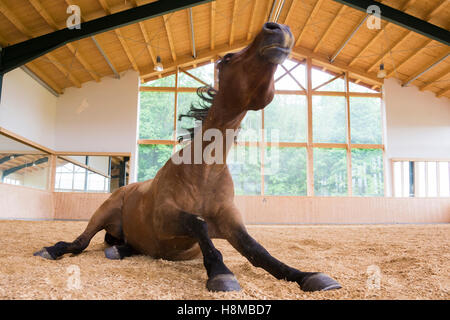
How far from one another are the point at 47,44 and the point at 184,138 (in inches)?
294

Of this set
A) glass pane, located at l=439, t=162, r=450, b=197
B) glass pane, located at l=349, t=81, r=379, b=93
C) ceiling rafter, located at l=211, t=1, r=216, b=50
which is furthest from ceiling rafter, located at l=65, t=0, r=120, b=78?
glass pane, located at l=439, t=162, r=450, b=197

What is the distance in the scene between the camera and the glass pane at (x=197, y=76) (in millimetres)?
14250

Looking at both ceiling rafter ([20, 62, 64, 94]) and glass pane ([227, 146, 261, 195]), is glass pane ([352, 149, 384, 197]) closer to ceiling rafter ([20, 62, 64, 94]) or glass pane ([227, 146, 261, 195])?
glass pane ([227, 146, 261, 195])

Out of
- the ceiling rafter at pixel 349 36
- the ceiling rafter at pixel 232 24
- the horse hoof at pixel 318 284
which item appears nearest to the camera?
the horse hoof at pixel 318 284

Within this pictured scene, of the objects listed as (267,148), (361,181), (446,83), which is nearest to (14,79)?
(267,148)

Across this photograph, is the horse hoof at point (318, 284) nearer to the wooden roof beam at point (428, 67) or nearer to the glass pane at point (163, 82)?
the wooden roof beam at point (428, 67)

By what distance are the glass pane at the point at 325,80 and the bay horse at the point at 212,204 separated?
42.9 ft

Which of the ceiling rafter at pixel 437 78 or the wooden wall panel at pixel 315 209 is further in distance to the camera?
the ceiling rafter at pixel 437 78

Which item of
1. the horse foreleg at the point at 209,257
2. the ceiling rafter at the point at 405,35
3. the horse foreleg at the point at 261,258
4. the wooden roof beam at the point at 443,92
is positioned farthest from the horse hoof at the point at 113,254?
the wooden roof beam at the point at 443,92

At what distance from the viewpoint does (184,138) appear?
260 cm

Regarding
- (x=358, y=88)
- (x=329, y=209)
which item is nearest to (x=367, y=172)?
(x=329, y=209)

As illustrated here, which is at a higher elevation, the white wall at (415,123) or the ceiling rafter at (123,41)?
the ceiling rafter at (123,41)

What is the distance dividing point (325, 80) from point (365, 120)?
2.39m

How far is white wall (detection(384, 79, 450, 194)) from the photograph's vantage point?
14.3 m
